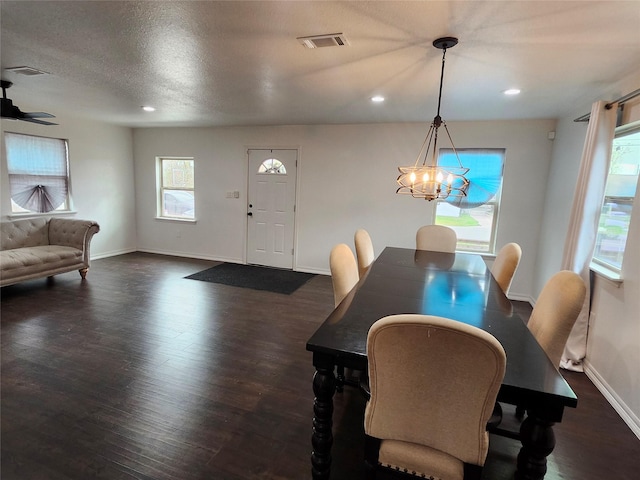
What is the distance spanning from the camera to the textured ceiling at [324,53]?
1743 mm

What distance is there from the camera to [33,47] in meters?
2.38

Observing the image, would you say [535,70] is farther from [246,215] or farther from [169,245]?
[169,245]

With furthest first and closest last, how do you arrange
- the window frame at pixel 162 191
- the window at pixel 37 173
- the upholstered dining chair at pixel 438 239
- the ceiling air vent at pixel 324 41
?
1. the window frame at pixel 162 191
2. the window at pixel 37 173
3. the upholstered dining chair at pixel 438 239
4. the ceiling air vent at pixel 324 41

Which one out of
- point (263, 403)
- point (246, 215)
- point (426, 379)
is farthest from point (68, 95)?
point (426, 379)

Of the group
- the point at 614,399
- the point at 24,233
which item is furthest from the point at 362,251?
the point at 24,233

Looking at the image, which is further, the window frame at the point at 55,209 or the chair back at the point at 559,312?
the window frame at the point at 55,209

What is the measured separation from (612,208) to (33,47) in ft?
15.4

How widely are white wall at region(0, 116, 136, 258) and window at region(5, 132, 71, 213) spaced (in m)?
0.09

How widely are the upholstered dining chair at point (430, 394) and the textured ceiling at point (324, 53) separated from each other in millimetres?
1628

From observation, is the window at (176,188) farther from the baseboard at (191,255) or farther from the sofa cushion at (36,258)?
the sofa cushion at (36,258)

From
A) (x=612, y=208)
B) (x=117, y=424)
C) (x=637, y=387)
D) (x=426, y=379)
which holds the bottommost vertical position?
(x=117, y=424)

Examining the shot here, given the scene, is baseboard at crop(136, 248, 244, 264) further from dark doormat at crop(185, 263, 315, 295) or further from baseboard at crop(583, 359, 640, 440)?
baseboard at crop(583, 359, 640, 440)

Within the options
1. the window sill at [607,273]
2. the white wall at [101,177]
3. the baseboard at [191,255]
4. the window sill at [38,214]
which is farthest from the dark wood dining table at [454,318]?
the white wall at [101,177]

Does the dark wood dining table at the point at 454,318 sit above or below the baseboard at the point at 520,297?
above
